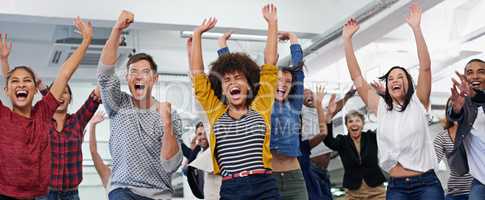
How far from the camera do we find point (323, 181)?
458cm

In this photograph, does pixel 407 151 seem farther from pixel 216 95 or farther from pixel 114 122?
pixel 114 122

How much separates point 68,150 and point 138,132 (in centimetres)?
94

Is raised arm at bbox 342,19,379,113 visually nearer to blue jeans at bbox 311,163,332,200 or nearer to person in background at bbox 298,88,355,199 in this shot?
person in background at bbox 298,88,355,199

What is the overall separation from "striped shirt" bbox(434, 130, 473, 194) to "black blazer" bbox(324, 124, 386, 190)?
0.47 m

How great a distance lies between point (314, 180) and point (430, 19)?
3.43 metres

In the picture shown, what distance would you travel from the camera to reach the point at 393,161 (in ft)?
10.9

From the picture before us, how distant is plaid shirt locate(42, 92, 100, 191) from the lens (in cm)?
369

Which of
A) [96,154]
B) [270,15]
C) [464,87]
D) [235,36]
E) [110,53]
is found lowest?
[96,154]

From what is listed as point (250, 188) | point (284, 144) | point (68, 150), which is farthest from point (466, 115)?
point (68, 150)

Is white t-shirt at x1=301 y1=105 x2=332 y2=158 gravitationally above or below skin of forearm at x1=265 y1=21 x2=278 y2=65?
below

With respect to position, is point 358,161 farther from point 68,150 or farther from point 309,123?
point 68,150

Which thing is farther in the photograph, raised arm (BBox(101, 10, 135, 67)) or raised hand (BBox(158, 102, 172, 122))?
raised arm (BBox(101, 10, 135, 67))

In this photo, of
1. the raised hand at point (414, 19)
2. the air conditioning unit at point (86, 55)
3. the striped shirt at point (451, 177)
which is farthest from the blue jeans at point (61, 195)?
the air conditioning unit at point (86, 55)

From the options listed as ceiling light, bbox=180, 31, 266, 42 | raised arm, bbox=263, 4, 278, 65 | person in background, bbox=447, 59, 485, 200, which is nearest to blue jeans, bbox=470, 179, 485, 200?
person in background, bbox=447, 59, 485, 200
